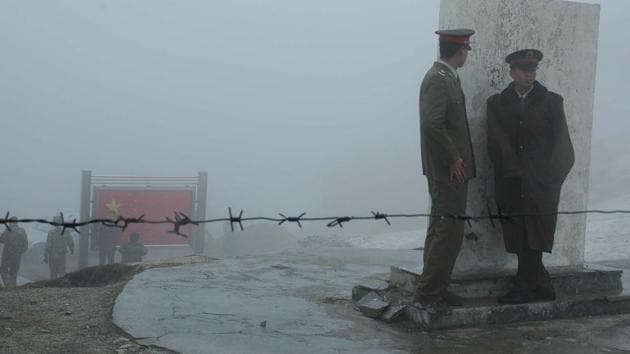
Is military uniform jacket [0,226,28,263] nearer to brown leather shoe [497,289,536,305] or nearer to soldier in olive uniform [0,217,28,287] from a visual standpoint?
soldier in olive uniform [0,217,28,287]

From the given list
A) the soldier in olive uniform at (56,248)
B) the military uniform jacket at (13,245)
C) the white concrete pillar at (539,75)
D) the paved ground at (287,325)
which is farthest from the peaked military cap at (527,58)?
the soldier in olive uniform at (56,248)

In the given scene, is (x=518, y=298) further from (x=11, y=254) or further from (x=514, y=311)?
(x=11, y=254)

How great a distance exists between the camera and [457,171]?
4.23 m

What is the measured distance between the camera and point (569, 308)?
472cm

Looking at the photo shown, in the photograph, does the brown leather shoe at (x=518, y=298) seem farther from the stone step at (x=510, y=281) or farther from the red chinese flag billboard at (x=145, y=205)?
the red chinese flag billboard at (x=145, y=205)

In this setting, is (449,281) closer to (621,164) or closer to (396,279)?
(396,279)

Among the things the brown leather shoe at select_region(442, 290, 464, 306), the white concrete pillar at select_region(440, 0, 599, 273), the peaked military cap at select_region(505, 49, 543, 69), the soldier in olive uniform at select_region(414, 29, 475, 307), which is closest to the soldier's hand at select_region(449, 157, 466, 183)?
the soldier in olive uniform at select_region(414, 29, 475, 307)

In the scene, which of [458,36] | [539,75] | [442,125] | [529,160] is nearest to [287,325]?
[442,125]

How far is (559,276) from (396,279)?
1.13 m

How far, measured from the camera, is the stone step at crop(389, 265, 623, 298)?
470cm

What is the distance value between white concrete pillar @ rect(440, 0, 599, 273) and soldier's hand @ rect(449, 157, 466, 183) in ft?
2.01

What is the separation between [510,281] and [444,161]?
1.12 metres

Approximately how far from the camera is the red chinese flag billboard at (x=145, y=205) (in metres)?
14.4

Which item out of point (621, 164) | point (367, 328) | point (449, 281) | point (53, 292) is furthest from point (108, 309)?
point (621, 164)
